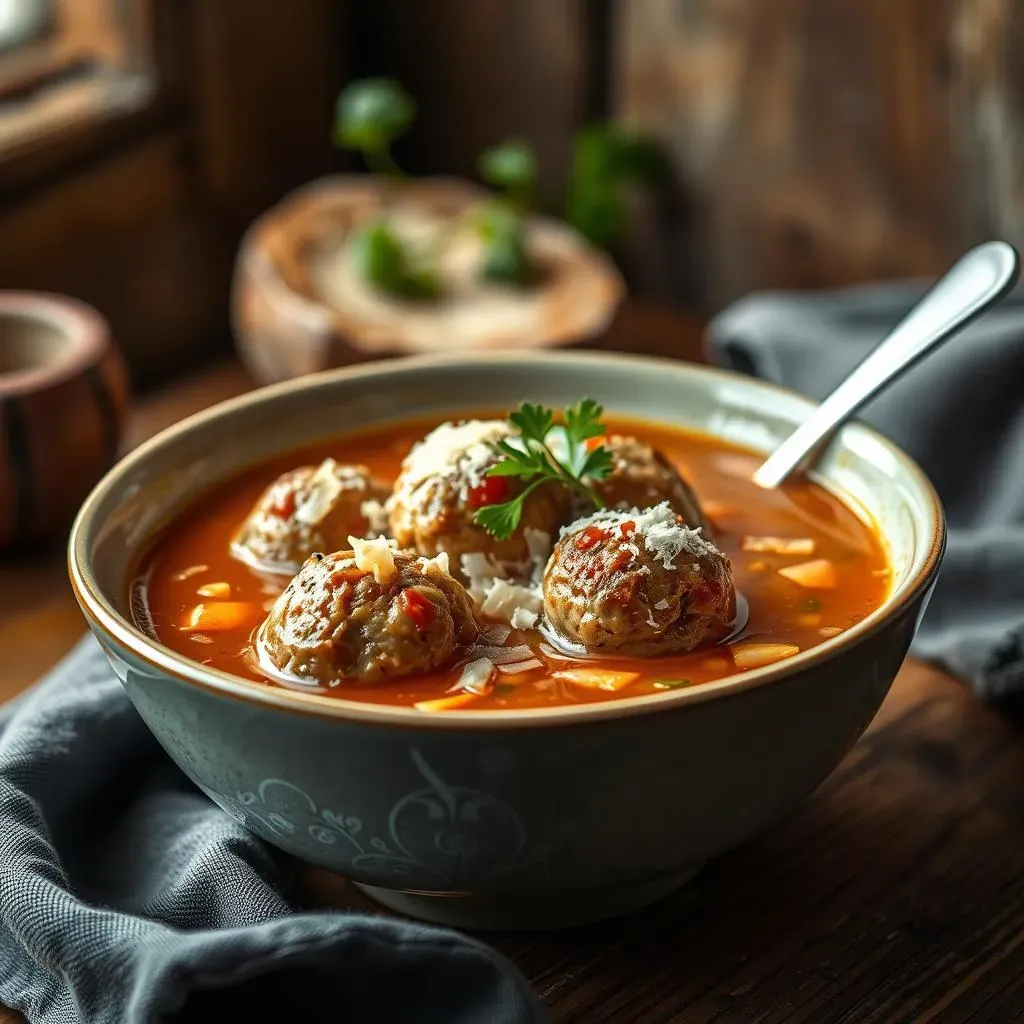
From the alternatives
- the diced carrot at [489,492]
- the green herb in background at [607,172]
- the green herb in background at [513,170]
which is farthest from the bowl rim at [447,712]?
the green herb in background at [607,172]

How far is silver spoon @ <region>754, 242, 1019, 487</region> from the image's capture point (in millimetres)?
1900

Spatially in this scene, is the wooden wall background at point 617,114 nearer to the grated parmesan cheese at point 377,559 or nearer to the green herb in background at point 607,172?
the green herb in background at point 607,172

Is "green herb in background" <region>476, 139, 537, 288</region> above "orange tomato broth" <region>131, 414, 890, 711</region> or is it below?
below

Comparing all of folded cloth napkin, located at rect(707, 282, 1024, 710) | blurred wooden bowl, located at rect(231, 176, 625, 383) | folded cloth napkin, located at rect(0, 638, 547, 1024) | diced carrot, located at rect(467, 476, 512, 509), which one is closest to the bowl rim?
folded cloth napkin, located at rect(0, 638, 547, 1024)

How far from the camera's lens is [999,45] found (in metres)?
2.93

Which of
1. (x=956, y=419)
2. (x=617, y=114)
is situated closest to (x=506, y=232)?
(x=617, y=114)

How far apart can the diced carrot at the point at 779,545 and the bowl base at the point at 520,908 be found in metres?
0.39

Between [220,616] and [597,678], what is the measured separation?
1.44 feet

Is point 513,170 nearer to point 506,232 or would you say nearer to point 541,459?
point 506,232

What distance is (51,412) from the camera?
241 centimetres

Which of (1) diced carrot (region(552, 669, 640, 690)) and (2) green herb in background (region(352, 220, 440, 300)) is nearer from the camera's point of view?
(1) diced carrot (region(552, 669, 640, 690))

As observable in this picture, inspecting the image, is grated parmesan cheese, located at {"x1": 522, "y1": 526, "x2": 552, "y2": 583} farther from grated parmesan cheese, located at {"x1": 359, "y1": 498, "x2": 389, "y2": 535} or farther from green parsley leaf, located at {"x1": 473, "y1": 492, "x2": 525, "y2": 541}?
grated parmesan cheese, located at {"x1": 359, "y1": 498, "x2": 389, "y2": 535}

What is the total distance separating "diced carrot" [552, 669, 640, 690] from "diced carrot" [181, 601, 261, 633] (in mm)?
363

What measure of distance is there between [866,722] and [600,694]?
28 cm
